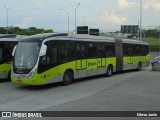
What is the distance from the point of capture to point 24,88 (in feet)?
60.3

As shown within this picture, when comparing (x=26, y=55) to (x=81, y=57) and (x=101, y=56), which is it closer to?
(x=81, y=57)

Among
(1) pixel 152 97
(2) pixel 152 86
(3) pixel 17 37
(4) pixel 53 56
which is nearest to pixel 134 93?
(1) pixel 152 97

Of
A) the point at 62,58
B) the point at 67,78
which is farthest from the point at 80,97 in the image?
the point at 67,78

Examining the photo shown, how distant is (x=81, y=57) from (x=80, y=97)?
252 inches

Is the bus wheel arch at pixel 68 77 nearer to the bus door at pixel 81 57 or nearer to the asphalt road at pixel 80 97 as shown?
the asphalt road at pixel 80 97

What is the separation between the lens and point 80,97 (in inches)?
599

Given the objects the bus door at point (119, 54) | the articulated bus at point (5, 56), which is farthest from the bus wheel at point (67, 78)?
the bus door at point (119, 54)

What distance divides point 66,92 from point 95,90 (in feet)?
5.24

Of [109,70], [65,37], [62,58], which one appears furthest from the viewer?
[109,70]

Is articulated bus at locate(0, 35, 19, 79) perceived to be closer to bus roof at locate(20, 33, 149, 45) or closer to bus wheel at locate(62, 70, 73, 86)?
bus roof at locate(20, 33, 149, 45)

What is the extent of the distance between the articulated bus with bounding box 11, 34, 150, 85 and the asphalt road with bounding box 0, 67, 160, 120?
75 centimetres

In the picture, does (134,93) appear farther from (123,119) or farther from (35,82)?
(123,119)

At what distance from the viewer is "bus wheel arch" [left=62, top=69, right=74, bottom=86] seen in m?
19.6

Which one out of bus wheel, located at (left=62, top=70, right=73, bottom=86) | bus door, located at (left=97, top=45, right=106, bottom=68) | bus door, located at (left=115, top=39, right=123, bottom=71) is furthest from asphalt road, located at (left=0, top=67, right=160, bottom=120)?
bus door, located at (left=115, top=39, right=123, bottom=71)
